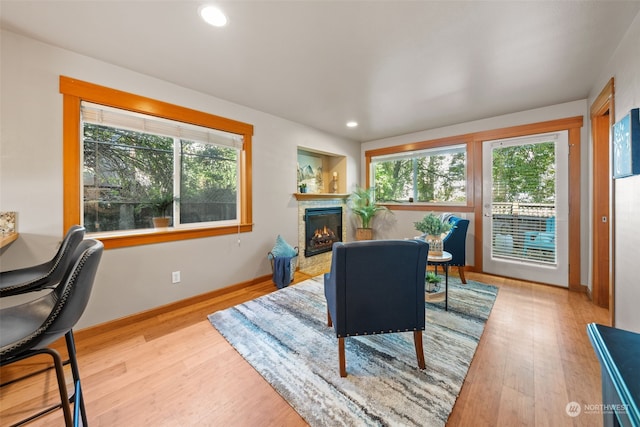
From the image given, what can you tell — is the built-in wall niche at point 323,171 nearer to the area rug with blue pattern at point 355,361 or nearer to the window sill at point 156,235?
the window sill at point 156,235

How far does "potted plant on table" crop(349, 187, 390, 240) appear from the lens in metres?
4.74

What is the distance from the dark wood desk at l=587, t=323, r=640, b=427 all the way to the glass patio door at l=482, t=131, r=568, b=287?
3.26m

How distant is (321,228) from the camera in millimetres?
4395

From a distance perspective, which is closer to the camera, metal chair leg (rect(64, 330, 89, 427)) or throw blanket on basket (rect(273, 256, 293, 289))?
metal chair leg (rect(64, 330, 89, 427))

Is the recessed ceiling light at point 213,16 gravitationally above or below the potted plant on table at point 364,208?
above

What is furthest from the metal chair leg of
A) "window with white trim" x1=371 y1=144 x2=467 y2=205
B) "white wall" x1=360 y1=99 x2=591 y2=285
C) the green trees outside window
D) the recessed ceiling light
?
"window with white trim" x1=371 y1=144 x2=467 y2=205

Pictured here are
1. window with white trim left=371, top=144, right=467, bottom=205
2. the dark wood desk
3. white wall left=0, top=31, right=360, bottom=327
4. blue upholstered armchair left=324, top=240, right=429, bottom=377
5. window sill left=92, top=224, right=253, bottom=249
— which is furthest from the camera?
window with white trim left=371, top=144, right=467, bottom=205

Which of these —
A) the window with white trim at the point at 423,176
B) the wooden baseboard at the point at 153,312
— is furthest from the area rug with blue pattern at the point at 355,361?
the window with white trim at the point at 423,176

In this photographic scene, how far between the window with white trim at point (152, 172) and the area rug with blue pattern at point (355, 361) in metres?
1.23

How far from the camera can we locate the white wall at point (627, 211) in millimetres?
1596

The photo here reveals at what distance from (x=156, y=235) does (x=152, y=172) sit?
66 centimetres

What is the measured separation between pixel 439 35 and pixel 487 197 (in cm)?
263

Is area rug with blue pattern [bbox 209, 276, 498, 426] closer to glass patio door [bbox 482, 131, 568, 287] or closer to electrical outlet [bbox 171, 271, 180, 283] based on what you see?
electrical outlet [bbox 171, 271, 180, 283]

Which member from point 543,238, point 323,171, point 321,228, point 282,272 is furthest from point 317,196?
point 543,238
